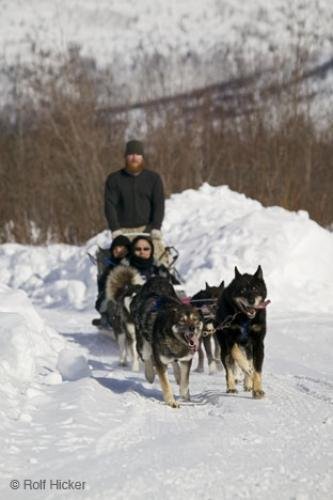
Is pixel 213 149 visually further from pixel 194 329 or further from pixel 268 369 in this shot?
pixel 194 329

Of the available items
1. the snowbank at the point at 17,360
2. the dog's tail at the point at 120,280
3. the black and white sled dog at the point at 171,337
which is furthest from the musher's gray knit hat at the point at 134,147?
the black and white sled dog at the point at 171,337

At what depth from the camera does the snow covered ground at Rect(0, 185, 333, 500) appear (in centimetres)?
380

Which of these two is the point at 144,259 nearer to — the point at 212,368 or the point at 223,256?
the point at 212,368

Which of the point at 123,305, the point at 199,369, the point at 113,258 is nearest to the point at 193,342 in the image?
the point at 199,369

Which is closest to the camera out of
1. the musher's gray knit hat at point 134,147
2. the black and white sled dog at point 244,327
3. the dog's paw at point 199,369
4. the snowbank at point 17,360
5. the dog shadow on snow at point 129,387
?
the snowbank at point 17,360

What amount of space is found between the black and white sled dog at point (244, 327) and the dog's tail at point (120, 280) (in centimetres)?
223

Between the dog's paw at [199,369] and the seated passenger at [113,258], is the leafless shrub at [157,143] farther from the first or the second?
the dog's paw at [199,369]

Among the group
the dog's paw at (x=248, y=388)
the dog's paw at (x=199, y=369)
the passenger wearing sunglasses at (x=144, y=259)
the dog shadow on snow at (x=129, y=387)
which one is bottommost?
the dog's paw at (x=199, y=369)

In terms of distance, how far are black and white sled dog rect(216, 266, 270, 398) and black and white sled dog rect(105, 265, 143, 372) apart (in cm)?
160

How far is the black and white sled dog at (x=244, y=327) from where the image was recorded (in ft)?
19.5

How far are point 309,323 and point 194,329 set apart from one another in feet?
13.0

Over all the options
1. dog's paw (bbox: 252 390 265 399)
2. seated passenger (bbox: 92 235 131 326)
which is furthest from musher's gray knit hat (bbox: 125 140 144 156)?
dog's paw (bbox: 252 390 265 399)

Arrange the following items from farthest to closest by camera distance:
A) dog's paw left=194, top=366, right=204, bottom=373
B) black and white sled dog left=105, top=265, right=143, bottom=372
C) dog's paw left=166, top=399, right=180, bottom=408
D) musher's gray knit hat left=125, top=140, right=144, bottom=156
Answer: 1. musher's gray knit hat left=125, top=140, right=144, bottom=156
2. black and white sled dog left=105, top=265, right=143, bottom=372
3. dog's paw left=194, top=366, right=204, bottom=373
4. dog's paw left=166, top=399, right=180, bottom=408

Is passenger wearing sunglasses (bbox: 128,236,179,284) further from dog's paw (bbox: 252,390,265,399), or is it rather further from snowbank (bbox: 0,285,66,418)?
dog's paw (bbox: 252,390,265,399)
